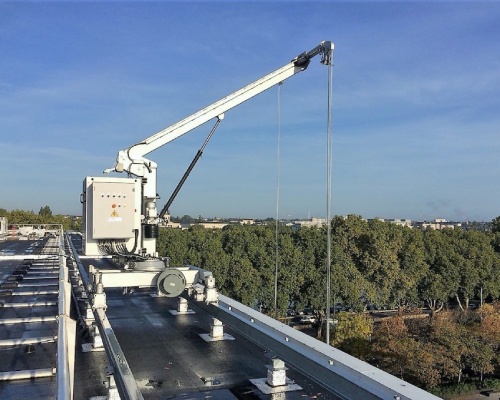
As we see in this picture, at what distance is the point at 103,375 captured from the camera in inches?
168

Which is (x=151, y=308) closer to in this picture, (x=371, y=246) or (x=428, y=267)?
(x=371, y=246)

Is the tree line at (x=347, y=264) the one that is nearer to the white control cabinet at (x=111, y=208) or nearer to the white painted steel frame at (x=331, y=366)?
the white control cabinet at (x=111, y=208)

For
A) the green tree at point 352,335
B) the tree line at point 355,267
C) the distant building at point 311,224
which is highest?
the distant building at point 311,224

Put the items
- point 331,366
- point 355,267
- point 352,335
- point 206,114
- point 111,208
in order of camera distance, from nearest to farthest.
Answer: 1. point 331,366
2. point 111,208
3. point 206,114
4. point 352,335
5. point 355,267

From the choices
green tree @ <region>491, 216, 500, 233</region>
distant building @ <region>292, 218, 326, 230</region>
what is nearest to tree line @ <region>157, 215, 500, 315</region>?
distant building @ <region>292, 218, 326, 230</region>

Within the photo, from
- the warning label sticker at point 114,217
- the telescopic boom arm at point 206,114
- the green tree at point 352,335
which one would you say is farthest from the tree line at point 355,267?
the warning label sticker at point 114,217

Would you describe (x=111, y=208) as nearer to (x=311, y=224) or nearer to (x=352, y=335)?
(x=352, y=335)

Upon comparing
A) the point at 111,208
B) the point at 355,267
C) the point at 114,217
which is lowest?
the point at 355,267

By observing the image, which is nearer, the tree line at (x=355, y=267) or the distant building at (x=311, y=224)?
the tree line at (x=355, y=267)

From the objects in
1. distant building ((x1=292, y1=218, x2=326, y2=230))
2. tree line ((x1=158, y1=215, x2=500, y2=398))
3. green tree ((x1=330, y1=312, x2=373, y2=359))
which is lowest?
green tree ((x1=330, y1=312, x2=373, y2=359))

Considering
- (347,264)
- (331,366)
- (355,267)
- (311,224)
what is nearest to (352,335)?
(347,264)

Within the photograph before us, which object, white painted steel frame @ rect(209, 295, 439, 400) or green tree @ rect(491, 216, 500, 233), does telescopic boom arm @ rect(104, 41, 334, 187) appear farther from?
green tree @ rect(491, 216, 500, 233)

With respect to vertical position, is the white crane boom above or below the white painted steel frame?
above

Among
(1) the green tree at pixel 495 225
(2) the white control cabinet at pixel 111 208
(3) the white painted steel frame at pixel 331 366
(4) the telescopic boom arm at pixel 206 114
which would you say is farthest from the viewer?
(1) the green tree at pixel 495 225
